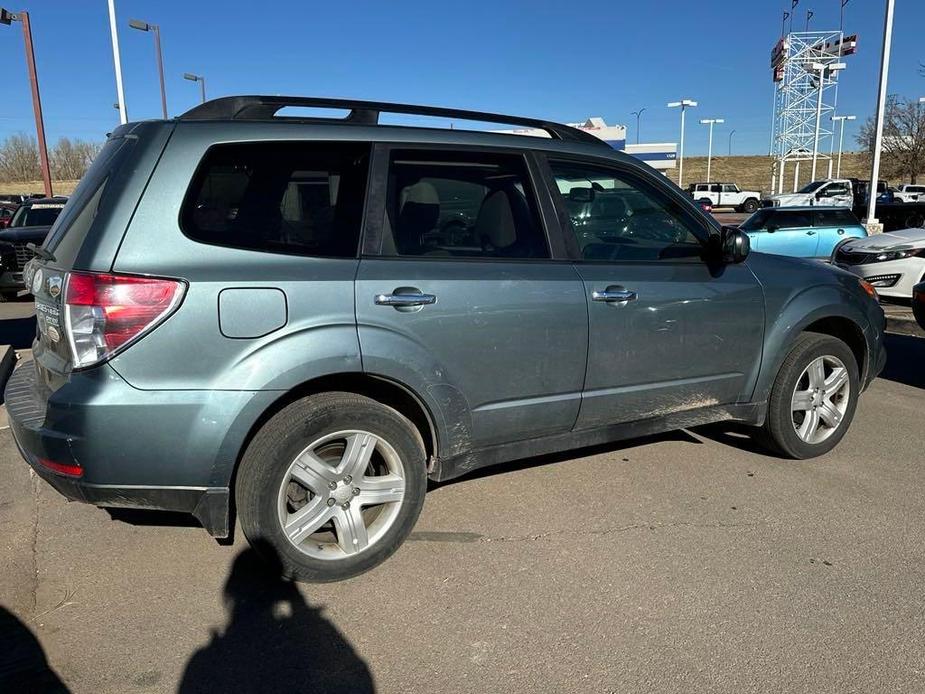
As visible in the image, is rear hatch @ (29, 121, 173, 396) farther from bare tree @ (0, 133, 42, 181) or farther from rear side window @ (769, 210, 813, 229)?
bare tree @ (0, 133, 42, 181)

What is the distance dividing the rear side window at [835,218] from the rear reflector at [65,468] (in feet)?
50.4

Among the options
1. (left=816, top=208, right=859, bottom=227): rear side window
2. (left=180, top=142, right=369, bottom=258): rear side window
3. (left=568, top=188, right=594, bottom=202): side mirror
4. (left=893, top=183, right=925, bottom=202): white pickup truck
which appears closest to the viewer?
(left=180, top=142, right=369, bottom=258): rear side window

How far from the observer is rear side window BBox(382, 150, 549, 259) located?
3.26 metres

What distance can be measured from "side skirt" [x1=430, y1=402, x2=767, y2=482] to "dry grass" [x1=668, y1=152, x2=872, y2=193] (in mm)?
71692

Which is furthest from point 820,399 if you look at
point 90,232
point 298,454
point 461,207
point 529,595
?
point 90,232

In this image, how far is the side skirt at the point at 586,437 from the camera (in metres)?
3.43

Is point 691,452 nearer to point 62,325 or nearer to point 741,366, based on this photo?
point 741,366

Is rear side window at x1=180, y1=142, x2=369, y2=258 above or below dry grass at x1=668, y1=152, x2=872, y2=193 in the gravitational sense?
below

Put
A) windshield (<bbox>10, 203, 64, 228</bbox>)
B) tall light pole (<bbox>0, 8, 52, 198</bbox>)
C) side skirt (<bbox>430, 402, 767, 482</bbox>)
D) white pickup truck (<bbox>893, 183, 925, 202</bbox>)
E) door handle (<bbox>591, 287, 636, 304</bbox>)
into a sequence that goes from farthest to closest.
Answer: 1. white pickup truck (<bbox>893, 183, 925, 202</bbox>)
2. tall light pole (<bbox>0, 8, 52, 198</bbox>)
3. windshield (<bbox>10, 203, 64, 228</bbox>)
4. door handle (<bbox>591, 287, 636, 304</bbox>)
5. side skirt (<bbox>430, 402, 767, 482</bbox>)

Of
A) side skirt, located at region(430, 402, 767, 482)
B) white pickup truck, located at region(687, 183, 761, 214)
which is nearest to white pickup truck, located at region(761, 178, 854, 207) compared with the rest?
white pickup truck, located at region(687, 183, 761, 214)

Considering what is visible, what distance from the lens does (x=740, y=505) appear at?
3.95 m

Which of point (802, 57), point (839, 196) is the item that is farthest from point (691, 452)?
point (802, 57)

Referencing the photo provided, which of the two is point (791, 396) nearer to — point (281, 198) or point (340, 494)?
point (340, 494)

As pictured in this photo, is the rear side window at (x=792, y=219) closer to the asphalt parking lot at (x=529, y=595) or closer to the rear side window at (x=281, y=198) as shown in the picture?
the asphalt parking lot at (x=529, y=595)
